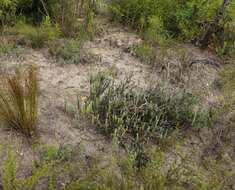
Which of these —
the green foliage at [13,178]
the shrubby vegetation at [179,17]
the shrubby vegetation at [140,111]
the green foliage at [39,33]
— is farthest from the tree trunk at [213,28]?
the green foliage at [13,178]

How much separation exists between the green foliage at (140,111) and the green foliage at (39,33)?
0.89 meters

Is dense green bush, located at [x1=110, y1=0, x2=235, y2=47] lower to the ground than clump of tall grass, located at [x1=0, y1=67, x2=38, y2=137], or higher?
higher

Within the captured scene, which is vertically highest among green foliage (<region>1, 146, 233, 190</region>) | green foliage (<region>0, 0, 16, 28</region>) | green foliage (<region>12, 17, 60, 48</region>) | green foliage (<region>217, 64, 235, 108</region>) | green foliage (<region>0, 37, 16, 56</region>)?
green foliage (<region>0, 0, 16, 28</region>)

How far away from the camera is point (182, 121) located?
336cm

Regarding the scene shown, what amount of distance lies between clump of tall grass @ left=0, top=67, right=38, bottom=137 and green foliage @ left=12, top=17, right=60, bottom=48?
1.17m

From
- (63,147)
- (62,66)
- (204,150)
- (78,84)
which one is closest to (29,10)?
(62,66)

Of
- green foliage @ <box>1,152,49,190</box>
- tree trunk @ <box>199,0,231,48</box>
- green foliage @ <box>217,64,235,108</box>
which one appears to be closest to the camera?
green foliage @ <box>1,152,49,190</box>

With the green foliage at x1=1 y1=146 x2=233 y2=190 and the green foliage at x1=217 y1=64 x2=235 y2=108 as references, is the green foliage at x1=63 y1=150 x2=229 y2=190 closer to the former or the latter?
the green foliage at x1=1 y1=146 x2=233 y2=190

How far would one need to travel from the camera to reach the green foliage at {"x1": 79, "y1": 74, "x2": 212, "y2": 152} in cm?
309

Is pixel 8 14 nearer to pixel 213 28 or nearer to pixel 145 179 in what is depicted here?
pixel 213 28

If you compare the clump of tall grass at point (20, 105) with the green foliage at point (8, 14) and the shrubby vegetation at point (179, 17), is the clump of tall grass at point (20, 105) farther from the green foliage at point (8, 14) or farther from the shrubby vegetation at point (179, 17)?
the shrubby vegetation at point (179, 17)

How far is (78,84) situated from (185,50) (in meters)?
1.53

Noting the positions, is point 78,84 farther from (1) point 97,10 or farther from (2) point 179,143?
(1) point 97,10

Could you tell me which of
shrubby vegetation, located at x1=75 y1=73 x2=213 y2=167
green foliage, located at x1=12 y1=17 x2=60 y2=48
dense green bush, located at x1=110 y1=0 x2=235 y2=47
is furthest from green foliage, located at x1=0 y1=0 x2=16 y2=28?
shrubby vegetation, located at x1=75 y1=73 x2=213 y2=167
